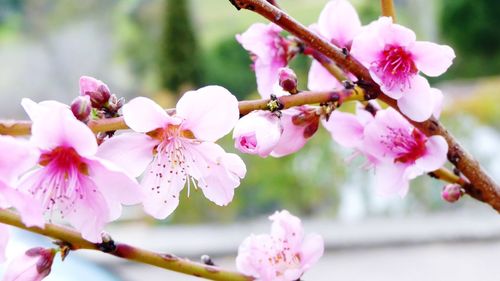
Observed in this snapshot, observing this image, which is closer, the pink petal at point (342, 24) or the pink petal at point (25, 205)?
the pink petal at point (25, 205)

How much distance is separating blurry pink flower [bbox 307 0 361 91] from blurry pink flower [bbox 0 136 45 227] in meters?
0.24

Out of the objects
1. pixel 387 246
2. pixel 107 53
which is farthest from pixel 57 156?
pixel 107 53

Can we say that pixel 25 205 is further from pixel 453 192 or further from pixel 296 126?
pixel 453 192

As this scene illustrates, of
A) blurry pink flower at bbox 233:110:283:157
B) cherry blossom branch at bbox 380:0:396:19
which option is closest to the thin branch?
cherry blossom branch at bbox 380:0:396:19

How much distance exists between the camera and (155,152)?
420mm

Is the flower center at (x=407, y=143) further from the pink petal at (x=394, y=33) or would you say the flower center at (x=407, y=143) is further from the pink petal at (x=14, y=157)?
the pink petal at (x=14, y=157)

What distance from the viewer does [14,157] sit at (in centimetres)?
33

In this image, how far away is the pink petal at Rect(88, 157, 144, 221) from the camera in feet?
1.15

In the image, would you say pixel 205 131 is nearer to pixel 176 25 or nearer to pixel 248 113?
pixel 248 113

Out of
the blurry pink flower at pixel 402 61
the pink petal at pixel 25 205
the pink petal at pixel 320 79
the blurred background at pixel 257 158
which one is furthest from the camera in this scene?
the blurred background at pixel 257 158

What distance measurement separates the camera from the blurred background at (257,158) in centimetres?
384

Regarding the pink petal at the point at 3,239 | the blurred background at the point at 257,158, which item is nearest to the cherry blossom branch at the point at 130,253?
the pink petal at the point at 3,239

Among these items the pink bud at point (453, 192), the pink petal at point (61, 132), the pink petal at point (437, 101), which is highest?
the pink petal at point (437, 101)

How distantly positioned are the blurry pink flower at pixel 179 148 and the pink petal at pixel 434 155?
0.13 metres
